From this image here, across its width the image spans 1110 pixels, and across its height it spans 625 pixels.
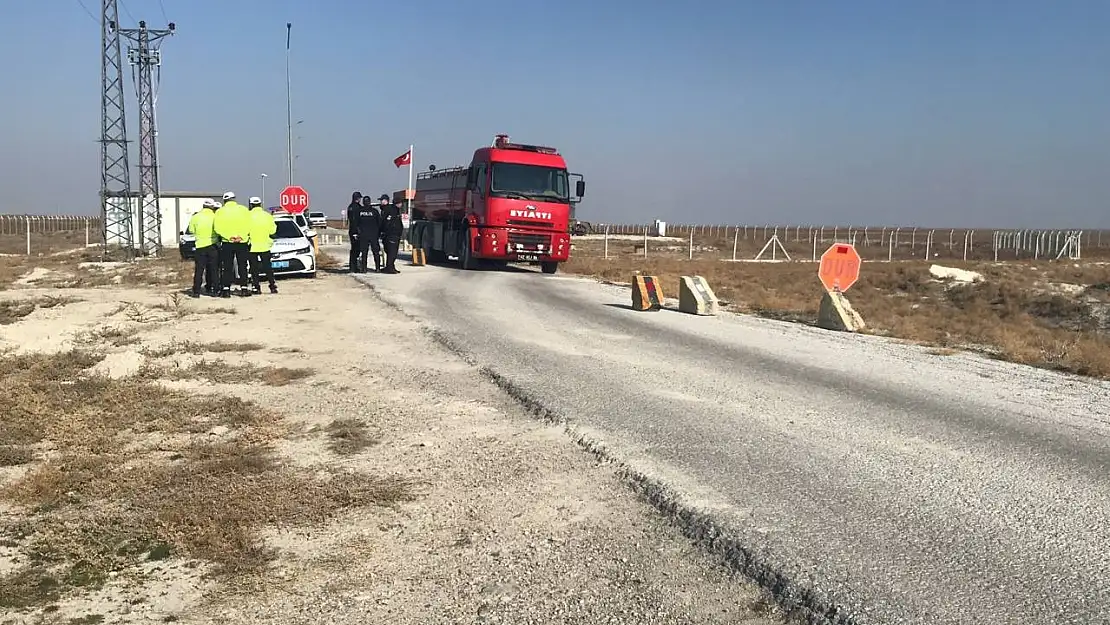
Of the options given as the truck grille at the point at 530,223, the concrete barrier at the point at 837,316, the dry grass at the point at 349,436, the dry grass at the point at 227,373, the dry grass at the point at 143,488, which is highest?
the truck grille at the point at 530,223

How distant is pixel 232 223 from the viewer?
16141 mm

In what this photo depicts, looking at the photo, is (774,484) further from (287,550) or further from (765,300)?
(765,300)

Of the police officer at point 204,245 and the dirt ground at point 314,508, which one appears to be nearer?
the dirt ground at point 314,508

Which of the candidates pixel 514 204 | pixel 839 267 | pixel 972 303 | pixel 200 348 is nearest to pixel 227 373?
pixel 200 348

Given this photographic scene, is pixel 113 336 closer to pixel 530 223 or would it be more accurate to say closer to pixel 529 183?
pixel 530 223

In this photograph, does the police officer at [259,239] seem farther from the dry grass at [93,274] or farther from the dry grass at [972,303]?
the dry grass at [972,303]

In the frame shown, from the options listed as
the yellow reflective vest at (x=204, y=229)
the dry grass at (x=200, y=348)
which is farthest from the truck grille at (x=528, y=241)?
the dry grass at (x=200, y=348)

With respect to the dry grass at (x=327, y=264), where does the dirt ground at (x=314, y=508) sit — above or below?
below

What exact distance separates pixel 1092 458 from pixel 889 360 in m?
4.71

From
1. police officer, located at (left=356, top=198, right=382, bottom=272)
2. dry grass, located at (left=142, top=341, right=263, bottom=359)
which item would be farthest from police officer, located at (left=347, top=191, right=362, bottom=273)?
dry grass, located at (left=142, top=341, right=263, bottom=359)

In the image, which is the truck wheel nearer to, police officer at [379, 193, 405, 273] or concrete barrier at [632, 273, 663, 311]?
police officer at [379, 193, 405, 273]

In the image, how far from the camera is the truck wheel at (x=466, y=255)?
26.3 metres

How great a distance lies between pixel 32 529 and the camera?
182 inches

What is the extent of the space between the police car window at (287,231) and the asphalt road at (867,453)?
9467 mm
